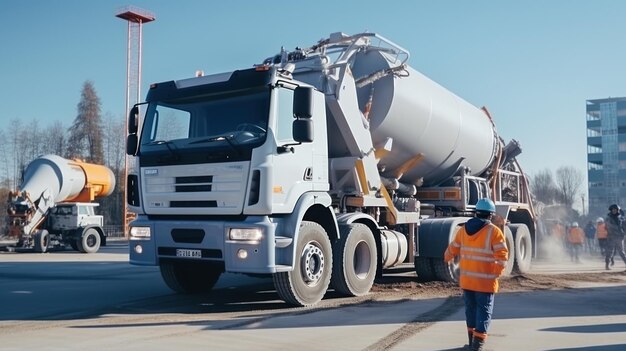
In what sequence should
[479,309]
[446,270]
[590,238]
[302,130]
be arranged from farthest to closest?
[590,238] → [446,270] → [302,130] → [479,309]

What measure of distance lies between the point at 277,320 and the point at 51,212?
18.9m

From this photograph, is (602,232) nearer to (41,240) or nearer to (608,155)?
(41,240)

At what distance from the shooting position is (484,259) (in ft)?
20.0

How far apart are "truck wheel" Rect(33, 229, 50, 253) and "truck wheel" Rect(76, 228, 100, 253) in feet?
3.95

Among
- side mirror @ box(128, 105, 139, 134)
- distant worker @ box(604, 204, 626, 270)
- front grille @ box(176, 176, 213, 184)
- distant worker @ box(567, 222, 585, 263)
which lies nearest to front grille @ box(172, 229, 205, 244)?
front grille @ box(176, 176, 213, 184)

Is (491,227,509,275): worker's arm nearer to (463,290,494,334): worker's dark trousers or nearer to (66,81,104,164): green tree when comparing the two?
(463,290,494,334): worker's dark trousers

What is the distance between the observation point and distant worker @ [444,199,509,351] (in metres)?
5.97

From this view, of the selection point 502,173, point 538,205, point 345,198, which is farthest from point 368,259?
point 538,205

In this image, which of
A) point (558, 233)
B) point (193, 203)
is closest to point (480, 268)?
point (193, 203)

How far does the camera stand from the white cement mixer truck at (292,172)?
25.6ft

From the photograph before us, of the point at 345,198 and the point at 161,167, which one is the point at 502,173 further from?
the point at 161,167

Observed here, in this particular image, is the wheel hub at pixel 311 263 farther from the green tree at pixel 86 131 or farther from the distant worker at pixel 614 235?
the green tree at pixel 86 131

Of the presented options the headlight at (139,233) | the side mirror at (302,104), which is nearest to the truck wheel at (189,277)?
the headlight at (139,233)

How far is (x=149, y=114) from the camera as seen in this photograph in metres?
8.73
